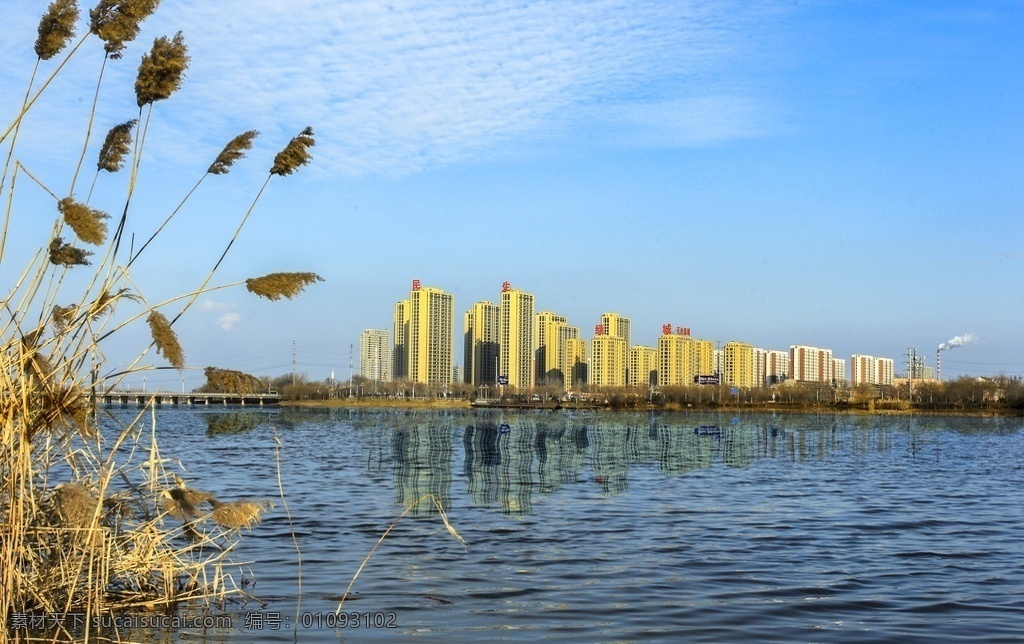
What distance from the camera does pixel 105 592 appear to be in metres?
6.85

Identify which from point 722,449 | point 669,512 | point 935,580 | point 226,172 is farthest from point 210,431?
point 722,449

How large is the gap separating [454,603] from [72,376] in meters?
4.77

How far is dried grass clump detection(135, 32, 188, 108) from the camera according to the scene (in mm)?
5566

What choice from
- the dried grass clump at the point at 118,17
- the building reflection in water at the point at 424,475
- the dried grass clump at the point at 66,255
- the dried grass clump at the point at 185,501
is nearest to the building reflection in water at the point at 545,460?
the building reflection in water at the point at 424,475

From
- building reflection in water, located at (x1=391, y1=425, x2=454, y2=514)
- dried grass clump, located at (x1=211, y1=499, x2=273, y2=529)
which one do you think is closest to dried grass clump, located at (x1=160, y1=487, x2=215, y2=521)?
dried grass clump, located at (x1=211, y1=499, x2=273, y2=529)

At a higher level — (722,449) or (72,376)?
(72,376)

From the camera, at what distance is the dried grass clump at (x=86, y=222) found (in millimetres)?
4926

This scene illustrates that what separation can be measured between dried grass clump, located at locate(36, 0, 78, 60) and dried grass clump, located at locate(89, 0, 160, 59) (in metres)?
0.11

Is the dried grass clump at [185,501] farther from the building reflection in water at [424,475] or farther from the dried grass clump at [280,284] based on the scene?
the building reflection in water at [424,475]

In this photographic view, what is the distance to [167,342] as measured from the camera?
16.4 feet

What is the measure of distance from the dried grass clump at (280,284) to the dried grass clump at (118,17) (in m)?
1.81

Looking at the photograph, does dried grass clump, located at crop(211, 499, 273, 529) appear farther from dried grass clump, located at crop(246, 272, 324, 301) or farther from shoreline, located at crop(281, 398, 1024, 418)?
shoreline, located at crop(281, 398, 1024, 418)

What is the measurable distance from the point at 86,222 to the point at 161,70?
116cm

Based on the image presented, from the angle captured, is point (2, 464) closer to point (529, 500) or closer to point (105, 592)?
point (105, 592)
